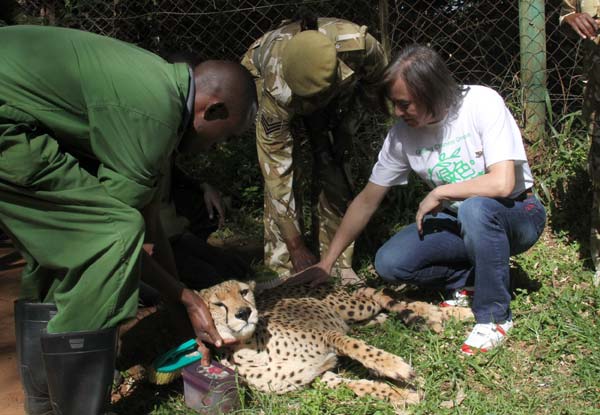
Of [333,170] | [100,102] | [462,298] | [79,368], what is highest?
[100,102]

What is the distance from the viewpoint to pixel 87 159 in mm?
2666

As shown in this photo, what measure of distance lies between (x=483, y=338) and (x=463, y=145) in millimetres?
878

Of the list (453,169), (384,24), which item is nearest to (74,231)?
(453,169)

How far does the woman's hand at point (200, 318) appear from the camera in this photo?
2.79 meters

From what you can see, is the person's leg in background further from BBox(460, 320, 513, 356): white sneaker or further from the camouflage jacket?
BBox(460, 320, 513, 356): white sneaker

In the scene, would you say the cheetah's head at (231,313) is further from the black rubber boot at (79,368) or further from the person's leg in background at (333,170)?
the person's leg in background at (333,170)

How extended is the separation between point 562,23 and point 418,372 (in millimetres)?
2015

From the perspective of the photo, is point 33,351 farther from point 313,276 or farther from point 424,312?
point 424,312

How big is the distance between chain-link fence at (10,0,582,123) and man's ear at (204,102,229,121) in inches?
113

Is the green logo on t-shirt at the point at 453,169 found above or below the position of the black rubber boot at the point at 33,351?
above

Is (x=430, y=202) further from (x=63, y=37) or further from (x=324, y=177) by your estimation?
(x=63, y=37)

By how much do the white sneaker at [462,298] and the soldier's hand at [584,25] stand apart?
1.39 meters

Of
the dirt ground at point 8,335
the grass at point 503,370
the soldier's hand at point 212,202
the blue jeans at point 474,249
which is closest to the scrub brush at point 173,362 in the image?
the grass at point 503,370

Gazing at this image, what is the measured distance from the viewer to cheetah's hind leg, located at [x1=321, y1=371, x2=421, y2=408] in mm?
2934
